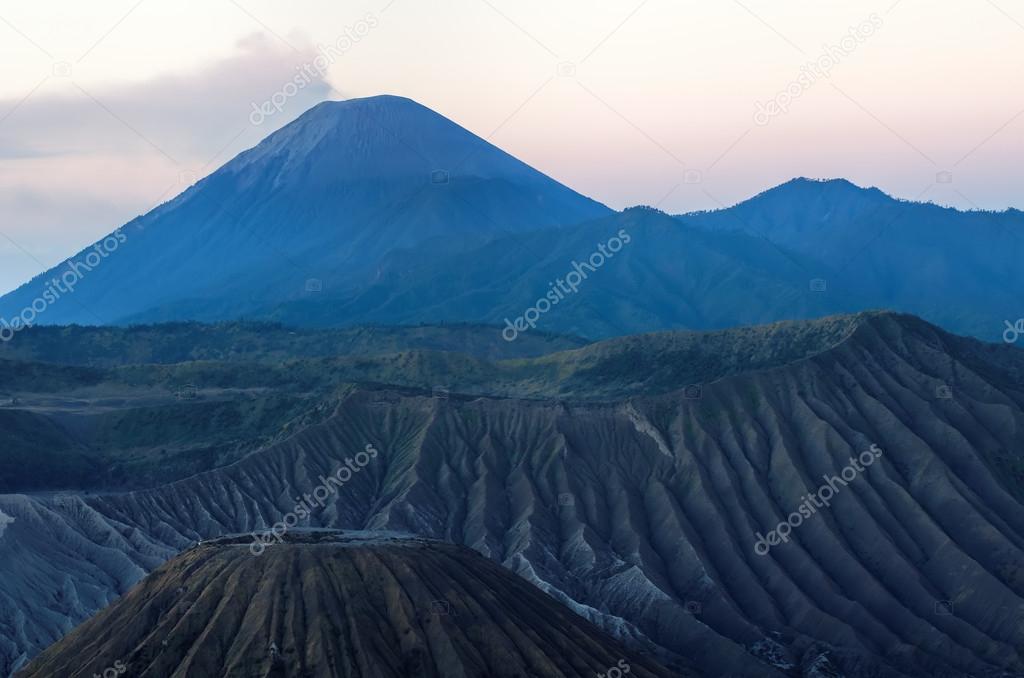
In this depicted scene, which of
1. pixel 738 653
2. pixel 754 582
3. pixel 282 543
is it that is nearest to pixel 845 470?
pixel 754 582

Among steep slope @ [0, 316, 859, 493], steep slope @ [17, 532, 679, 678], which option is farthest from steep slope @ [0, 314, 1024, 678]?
steep slope @ [17, 532, 679, 678]

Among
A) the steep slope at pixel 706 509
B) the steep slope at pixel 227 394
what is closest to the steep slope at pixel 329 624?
the steep slope at pixel 706 509

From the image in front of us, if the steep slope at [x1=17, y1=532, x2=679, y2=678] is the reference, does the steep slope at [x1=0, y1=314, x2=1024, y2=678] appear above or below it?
above

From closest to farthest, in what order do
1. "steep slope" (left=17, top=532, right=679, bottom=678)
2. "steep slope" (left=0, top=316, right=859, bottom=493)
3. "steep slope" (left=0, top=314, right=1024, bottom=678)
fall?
"steep slope" (left=17, top=532, right=679, bottom=678)
"steep slope" (left=0, top=314, right=1024, bottom=678)
"steep slope" (left=0, top=316, right=859, bottom=493)

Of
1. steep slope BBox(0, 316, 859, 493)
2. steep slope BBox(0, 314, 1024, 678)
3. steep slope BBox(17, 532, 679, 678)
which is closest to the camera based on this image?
steep slope BBox(17, 532, 679, 678)

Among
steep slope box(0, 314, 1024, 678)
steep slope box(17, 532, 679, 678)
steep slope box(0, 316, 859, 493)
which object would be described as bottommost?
steep slope box(17, 532, 679, 678)

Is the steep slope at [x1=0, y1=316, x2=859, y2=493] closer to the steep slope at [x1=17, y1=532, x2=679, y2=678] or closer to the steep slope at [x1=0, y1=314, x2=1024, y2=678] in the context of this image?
the steep slope at [x1=0, y1=314, x2=1024, y2=678]

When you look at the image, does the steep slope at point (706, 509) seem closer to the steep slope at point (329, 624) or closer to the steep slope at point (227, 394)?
the steep slope at point (227, 394)

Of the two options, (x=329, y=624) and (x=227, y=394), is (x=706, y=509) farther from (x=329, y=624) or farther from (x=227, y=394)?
(x=227, y=394)
